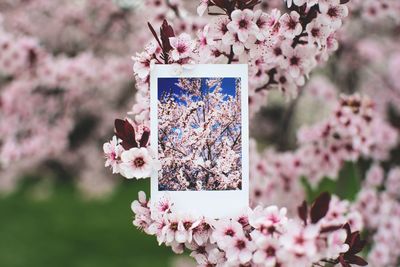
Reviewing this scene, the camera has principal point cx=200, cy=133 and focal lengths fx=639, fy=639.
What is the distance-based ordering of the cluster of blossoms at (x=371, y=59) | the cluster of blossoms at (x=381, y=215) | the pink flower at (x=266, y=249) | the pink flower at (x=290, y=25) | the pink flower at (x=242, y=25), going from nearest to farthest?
the pink flower at (x=266, y=249), the pink flower at (x=242, y=25), the pink flower at (x=290, y=25), the cluster of blossoms at (x=381, y=215), the cluster of blossoms at (x=371, y=59)

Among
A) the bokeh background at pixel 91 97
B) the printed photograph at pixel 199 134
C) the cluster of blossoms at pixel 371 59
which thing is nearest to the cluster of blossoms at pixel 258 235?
the printed photograph at pixel 199 134

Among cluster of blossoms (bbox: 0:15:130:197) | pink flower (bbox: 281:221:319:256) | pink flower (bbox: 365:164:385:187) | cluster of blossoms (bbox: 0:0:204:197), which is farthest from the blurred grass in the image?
pink flower (bbox: 281:221:319:256)

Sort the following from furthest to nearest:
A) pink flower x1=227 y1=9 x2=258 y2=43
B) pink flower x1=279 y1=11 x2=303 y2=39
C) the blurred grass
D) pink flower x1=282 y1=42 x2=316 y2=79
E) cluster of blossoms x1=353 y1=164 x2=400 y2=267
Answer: the blurred grass → cluster of blossoms x1=353 y1=164 x2=400 y2=267 → pink flower x1=282 y1=42 x2=316 y2=79 → pink flower x1=279 y1=11 x2=303 y2=39 → pink flower x1=227 y1=9 x2=258 y2=43

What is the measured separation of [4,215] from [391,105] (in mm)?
5999

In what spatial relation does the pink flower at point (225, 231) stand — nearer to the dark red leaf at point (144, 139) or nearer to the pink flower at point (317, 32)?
the dark red leaf at point (144, 139)

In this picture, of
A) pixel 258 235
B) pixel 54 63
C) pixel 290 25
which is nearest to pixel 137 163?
pixel 258 235

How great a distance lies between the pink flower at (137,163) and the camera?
2033 mm

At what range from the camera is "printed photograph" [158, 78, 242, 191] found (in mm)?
2080

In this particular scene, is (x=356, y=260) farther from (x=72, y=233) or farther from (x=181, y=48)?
(x=72, y=233)

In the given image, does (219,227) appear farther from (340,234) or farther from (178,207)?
(340,234)

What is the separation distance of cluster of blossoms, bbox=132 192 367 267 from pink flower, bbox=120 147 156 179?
0.37ft

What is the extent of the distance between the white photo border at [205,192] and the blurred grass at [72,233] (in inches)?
214

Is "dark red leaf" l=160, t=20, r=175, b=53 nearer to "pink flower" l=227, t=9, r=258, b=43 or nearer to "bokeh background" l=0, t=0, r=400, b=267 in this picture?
"pink flower" l=227, t=9, r=258, b=43

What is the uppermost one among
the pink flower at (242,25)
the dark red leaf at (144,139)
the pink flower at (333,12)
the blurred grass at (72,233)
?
A: the pink flower at (333,12)
